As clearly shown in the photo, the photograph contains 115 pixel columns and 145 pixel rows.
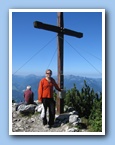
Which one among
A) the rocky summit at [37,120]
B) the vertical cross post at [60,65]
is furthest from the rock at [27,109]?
the vertical cross post at [60,65]

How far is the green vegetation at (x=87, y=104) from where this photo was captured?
2277 millimetres

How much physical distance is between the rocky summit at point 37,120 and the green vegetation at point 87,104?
0.12 feet

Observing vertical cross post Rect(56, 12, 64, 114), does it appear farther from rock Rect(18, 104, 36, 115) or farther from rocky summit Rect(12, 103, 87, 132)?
rock Rect(18, 104, 36, 115)

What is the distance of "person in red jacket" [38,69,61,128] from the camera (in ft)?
7.47

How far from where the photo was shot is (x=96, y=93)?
2.29m

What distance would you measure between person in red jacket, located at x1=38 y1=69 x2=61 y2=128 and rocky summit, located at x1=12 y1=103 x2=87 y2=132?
0.03 metres

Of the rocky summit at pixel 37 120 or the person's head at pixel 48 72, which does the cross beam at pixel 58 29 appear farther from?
the rocky summit at pixel 37 120

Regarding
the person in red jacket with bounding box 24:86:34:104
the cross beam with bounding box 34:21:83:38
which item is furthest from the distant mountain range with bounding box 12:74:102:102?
the cross beam with bounding box 34:21:83:38
